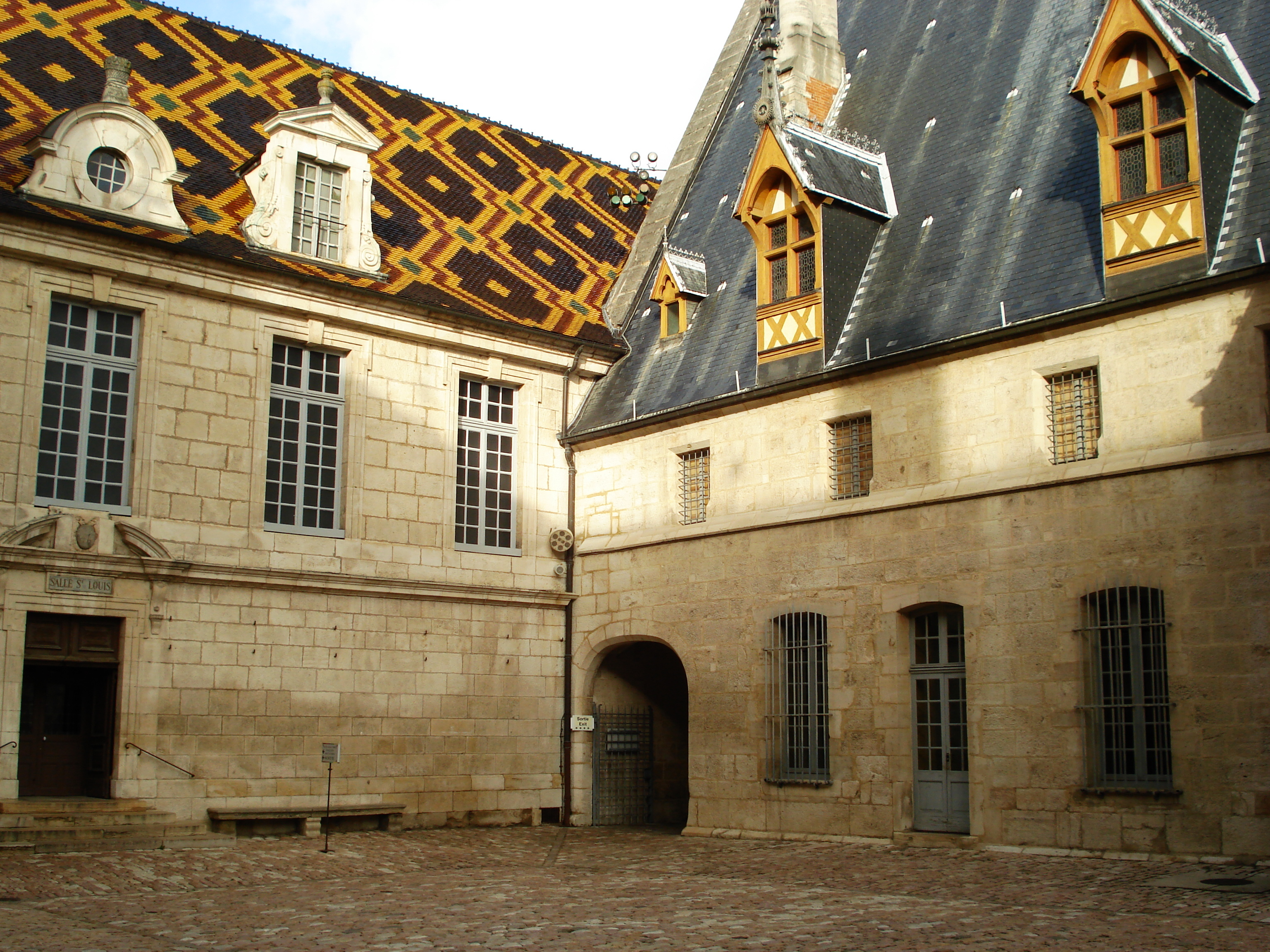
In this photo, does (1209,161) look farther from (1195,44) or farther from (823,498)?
(823,498)

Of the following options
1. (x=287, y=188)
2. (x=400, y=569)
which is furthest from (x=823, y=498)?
(x=287, y=188)

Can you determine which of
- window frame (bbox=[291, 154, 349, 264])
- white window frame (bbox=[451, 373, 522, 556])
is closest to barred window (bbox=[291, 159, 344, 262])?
window frame (bbox=[291, 154, 349, 264])

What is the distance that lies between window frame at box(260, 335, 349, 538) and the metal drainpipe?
3.15 metres

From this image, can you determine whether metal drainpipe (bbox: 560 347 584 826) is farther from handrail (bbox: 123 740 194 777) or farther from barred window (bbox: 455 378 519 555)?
handrail (bbox: 123 740 194 777)

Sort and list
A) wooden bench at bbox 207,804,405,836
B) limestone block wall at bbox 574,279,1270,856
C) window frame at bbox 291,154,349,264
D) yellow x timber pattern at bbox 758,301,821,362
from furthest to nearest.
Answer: window frame at bbox 291,154,349,264
yellow x timber pattern at bbox 758,301,821,362
wooden bench at bbox 207,804,405,836
limestone block wall at bbox 574,279,1270,856

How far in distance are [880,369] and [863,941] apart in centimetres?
778

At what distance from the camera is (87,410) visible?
15.0m

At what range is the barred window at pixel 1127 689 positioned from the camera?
40.4 ft

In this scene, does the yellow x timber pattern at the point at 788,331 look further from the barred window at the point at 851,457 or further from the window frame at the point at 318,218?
the window frame at the point at 318,218

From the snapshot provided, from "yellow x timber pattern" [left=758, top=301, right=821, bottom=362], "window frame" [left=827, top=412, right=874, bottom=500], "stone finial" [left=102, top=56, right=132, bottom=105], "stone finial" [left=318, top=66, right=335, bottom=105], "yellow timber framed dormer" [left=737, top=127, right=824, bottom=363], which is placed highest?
"stone finial" [left=318, top=66, right=335, bottom=105]

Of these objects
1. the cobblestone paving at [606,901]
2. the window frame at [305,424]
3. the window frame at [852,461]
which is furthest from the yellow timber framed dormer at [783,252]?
the cobblestone paving at [606,901]

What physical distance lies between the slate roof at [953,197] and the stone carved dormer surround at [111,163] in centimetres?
599

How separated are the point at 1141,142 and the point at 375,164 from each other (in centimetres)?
1049

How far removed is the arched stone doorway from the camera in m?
18.2
